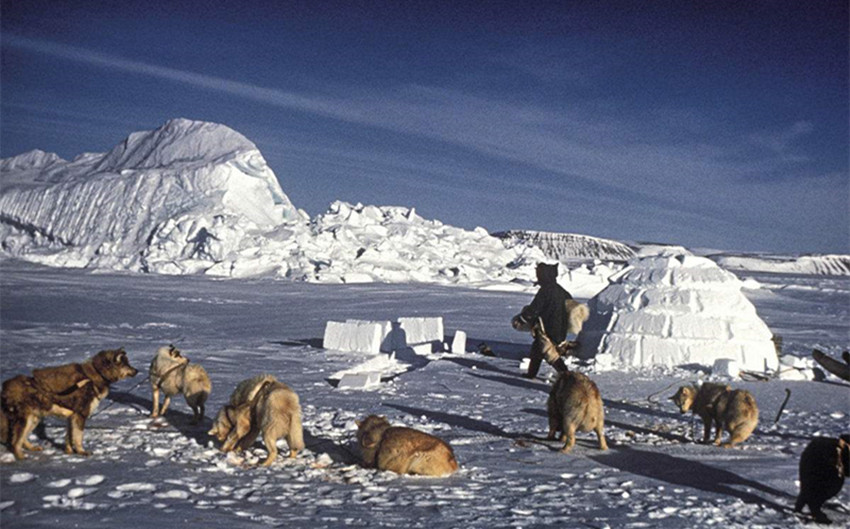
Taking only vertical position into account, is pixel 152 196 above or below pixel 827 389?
above

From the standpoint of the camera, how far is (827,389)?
1008cm

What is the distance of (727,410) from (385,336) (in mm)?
8196

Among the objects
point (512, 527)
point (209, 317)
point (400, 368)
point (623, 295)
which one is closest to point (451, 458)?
point (512, 527)

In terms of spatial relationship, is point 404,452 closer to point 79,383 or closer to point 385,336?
point 79,383

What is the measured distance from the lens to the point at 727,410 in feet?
21.1

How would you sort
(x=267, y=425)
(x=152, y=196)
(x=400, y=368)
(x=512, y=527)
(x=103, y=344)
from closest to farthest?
(x=512, y=527) < (x=267, y=425) < (x=400, y=368) < (x=103, y=344) < (x=152, y=196)

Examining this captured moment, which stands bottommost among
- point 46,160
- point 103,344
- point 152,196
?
point 103,344

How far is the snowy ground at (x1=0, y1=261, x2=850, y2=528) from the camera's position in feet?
14.0

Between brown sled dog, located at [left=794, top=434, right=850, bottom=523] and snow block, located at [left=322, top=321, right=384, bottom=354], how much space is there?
9.60 m

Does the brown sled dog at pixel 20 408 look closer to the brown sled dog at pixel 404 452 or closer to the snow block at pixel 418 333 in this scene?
the brown sled dog at pixel 404 452

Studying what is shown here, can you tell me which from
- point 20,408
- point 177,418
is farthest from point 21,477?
point 177,418

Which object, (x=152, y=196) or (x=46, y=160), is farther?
(x=46, y=160)

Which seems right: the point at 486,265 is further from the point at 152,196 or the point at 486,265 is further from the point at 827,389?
the point at 827,389

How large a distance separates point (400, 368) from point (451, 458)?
7009 mm
